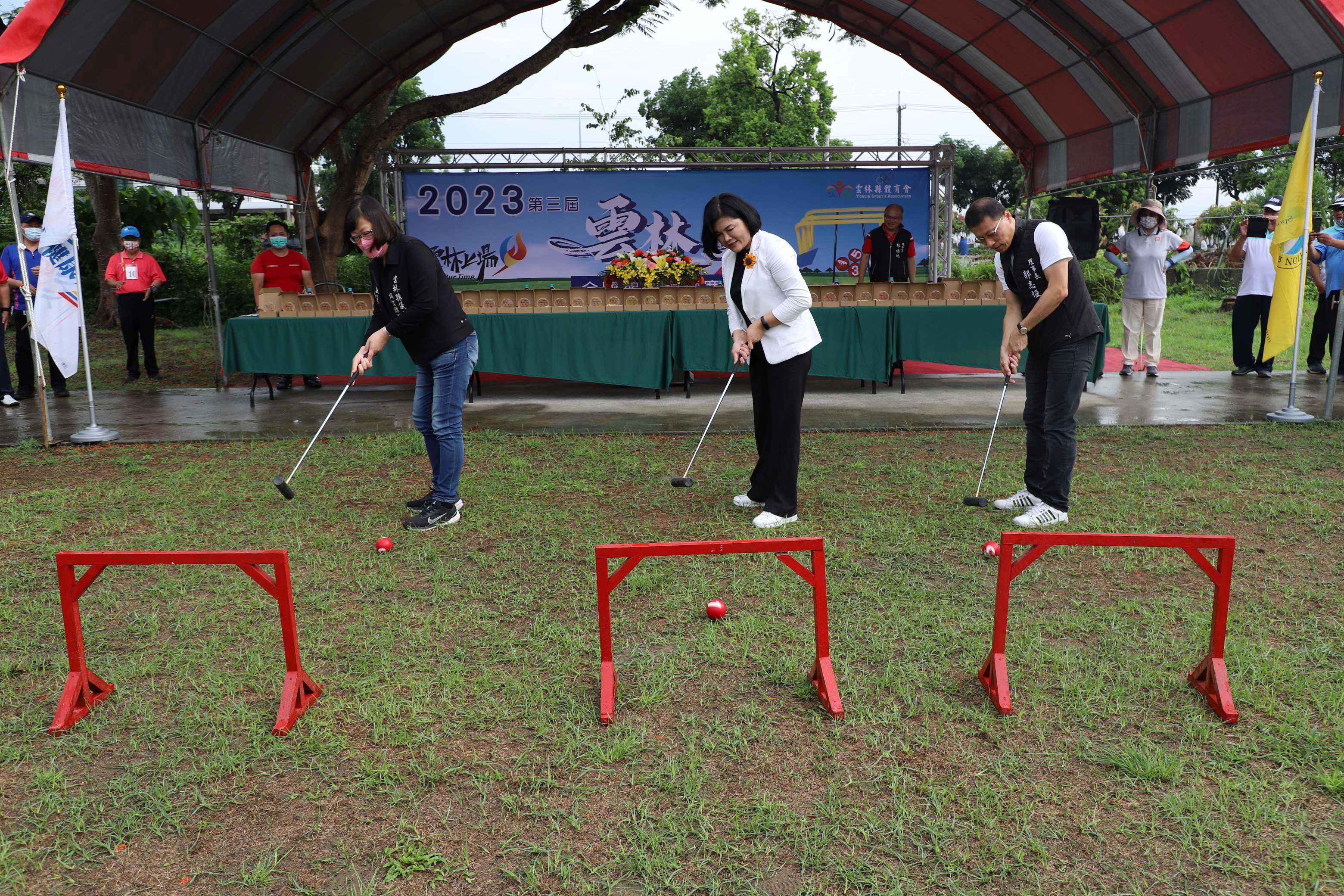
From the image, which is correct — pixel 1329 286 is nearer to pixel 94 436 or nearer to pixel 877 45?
pixel 877 45

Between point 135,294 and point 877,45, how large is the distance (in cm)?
1051

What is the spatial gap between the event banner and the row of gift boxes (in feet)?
16.9

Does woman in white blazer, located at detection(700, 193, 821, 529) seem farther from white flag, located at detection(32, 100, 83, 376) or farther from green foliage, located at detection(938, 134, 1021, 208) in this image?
green foliage, located at detection(938, 134, 1021, 208)

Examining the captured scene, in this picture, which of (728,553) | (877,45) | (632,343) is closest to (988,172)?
(877,45)

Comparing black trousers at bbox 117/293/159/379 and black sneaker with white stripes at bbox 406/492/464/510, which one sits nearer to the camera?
black sneaker with white stripes at bbox 406/492/464/510

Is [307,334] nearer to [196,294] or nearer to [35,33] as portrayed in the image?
[35,33]

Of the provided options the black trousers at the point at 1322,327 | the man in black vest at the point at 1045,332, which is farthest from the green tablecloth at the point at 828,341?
the black trousers at the point at 1322,327

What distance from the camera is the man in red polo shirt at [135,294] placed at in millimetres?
11000

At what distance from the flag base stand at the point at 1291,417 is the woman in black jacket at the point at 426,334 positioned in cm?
665

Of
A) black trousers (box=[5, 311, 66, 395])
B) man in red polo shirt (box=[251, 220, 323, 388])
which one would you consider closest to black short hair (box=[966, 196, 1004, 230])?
man in red polo shirt (box=[251, 220, 323, 388])

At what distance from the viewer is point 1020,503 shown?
5418 millimetres

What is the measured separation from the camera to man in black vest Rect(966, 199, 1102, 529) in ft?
15.4

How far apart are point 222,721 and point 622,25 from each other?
1417 cm

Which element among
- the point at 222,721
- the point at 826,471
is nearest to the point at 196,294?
the point at 826,471
